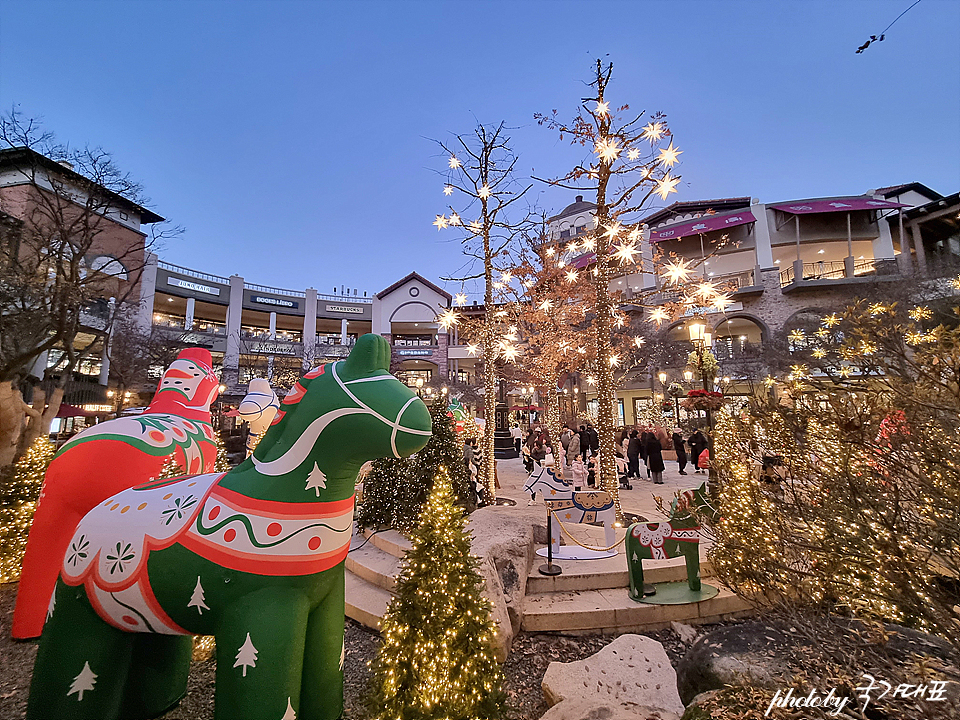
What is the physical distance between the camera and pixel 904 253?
Answer: 24047mm

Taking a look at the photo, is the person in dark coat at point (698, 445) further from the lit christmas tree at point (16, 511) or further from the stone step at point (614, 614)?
the lit christmas tree at point (16, 511)

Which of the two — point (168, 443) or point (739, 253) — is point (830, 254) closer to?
point (739, 253)

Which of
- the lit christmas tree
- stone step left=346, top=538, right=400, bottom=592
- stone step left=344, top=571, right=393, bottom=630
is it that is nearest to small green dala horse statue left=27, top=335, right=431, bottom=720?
stone step left=344, top=571, right=393, bottom=630

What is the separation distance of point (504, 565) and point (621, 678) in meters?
1.65

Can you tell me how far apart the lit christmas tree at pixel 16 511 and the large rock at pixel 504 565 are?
603 cm

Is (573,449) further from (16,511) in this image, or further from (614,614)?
(16,511)

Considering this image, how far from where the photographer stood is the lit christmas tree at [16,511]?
213 inches

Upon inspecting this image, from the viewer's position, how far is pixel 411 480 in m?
6.89

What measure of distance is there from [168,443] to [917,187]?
4415cm

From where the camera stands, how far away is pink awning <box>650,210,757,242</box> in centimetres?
2764

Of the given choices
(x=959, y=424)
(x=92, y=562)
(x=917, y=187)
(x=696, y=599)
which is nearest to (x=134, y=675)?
(x=92, y=562)

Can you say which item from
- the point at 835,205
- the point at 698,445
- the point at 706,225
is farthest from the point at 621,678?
the point at 835,205

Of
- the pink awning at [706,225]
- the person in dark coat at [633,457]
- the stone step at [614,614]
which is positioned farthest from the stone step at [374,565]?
the pink awning at [706,225]

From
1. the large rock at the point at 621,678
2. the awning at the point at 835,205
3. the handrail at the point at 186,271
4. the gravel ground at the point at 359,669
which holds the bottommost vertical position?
the gravel ground at the point at 359,669
